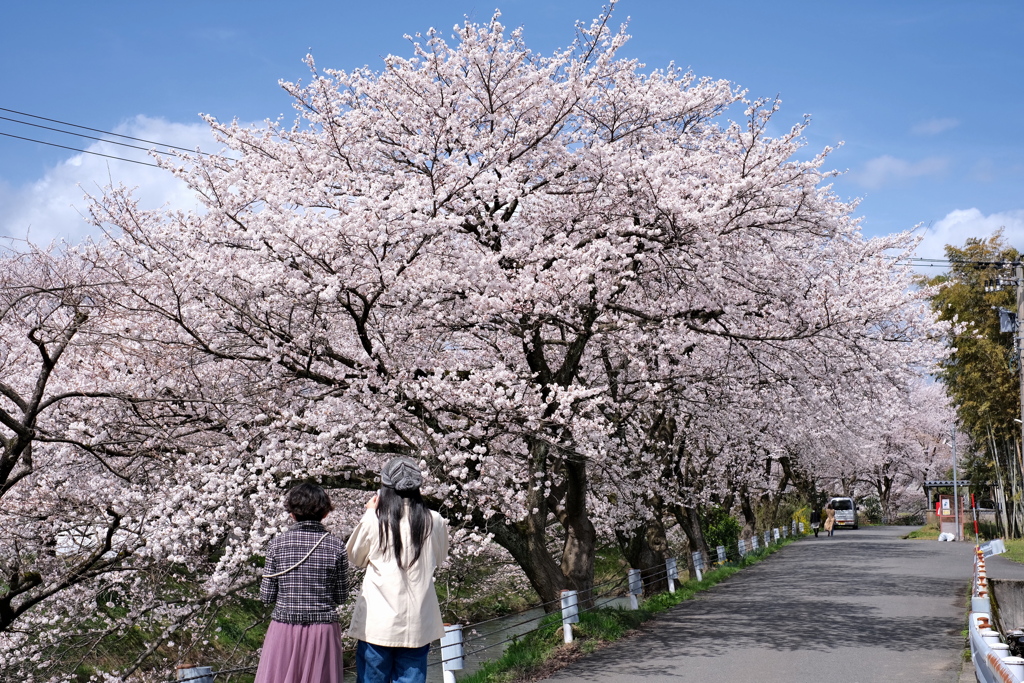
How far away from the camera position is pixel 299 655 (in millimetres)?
4355

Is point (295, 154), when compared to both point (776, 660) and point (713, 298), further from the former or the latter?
point (776, 660)

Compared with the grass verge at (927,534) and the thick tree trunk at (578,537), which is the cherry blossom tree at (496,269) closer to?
the thick tree trunk at (578,537)

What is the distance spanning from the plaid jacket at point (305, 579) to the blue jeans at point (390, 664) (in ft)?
0.84

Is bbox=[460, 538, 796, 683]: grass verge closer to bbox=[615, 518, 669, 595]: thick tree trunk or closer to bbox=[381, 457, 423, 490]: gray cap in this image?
bbox=[615, 518, 669, 595]: thick tree trunk

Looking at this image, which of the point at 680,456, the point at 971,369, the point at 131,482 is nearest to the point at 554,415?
the point at 131,482

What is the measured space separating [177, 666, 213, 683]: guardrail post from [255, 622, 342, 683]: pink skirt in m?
1.00

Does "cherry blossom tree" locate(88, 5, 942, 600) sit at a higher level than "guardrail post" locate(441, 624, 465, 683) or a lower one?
higher

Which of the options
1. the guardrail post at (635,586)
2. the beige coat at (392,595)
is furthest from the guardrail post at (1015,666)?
the guardrail post at (635,586)

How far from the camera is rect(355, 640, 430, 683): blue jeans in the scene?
15.0 feet

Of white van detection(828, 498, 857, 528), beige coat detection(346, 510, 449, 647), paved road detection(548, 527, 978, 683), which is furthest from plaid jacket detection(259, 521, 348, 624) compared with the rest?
white van detection(828, 498, 857, 528)

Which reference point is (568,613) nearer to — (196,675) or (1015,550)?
(196,675)

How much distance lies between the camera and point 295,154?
11539 mm

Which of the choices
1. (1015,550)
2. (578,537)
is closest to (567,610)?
(578,537)

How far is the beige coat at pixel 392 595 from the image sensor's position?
14.9 feet
